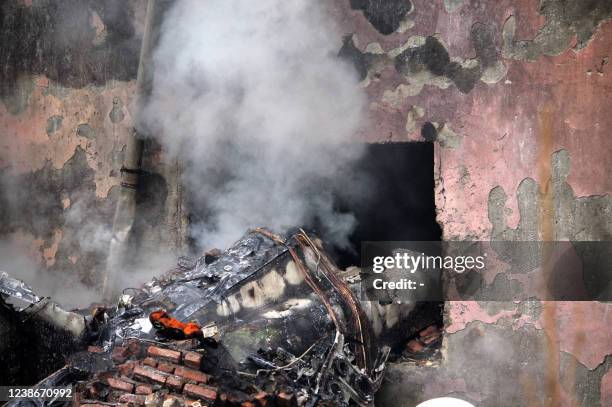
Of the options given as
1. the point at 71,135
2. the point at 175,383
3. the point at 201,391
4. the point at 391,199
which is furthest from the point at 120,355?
the point at 71,135

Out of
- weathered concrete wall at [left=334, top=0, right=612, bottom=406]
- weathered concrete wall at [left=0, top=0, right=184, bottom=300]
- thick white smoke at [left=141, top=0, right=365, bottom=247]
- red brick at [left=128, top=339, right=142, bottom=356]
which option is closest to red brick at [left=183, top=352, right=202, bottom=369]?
red brick at [left=128, top=339, right=142, bottom=356]

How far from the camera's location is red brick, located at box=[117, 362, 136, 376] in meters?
3.86

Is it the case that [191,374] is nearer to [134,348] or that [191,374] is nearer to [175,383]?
[175,383]

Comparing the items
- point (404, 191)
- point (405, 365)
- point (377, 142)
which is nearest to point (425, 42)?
point (377, 142)

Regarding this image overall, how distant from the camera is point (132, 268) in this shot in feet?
22.7

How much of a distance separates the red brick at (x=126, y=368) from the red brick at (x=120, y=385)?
0.07 m

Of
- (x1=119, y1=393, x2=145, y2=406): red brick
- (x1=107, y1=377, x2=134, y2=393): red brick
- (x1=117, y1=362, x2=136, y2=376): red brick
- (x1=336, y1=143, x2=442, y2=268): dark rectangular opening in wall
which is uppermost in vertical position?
(x1=336, y1=143, x2=442, y2=268): dark rectangular opening in wall

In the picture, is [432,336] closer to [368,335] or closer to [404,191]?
[368,335]

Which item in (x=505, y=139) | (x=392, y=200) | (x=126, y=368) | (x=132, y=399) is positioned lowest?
(x=132, y=399)

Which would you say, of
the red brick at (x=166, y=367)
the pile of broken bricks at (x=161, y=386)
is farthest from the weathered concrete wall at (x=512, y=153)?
the red brick at (x=166, y=367)

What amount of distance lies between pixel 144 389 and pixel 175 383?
7.5 inches

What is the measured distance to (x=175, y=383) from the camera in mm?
3697

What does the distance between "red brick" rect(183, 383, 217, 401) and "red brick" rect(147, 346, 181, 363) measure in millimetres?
225

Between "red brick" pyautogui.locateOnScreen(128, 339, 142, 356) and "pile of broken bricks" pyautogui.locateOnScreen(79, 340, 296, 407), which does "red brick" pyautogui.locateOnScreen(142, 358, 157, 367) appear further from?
"red brick" pyautogui.locateOnScreen(128, 339, 142, 356)
